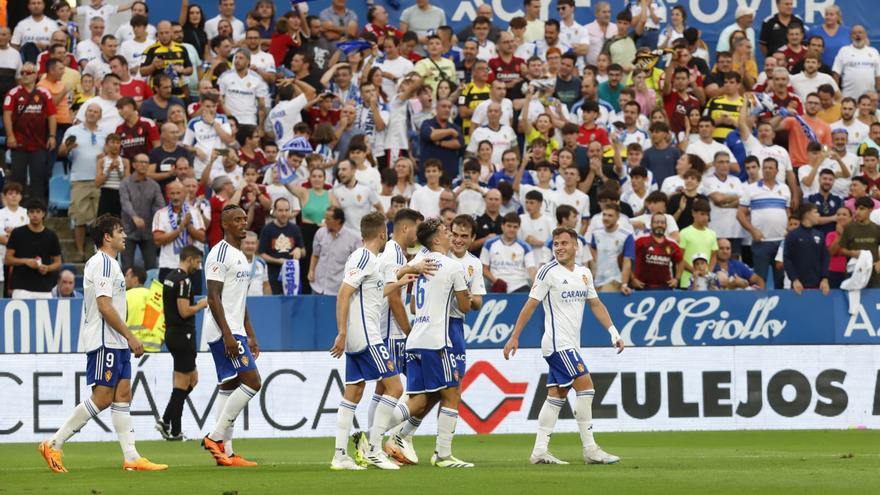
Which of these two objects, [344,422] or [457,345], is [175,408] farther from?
[344,422]

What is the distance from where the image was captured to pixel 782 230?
22625mm

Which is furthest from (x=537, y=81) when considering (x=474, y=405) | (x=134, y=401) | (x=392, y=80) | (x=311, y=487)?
(x=311, y=487)

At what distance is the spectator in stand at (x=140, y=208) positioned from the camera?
21781 mm

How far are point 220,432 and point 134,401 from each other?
602cm

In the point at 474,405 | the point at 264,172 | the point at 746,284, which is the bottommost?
the point at 474,405

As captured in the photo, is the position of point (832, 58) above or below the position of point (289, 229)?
above

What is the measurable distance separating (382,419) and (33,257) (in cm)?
907

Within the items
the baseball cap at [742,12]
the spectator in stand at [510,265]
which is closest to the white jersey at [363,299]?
the spectator in stand at [510,265]

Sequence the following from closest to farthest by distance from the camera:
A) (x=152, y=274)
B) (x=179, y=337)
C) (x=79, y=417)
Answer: (x=79, y=417), (x=179, y=337), (x=152, y=274)

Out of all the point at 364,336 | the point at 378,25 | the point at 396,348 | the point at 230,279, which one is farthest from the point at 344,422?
the point at 378,25

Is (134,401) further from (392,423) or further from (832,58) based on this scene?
(832,58)

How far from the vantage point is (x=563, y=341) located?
1448 cm

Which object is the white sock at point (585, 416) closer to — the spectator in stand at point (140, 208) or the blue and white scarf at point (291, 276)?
the blue and white scarf at point (291, 276)

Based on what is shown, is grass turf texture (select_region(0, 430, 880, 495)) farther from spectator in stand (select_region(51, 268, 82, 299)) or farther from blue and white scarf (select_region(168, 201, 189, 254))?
blue and white scarf (select_region(168, 201, 189, 254))
